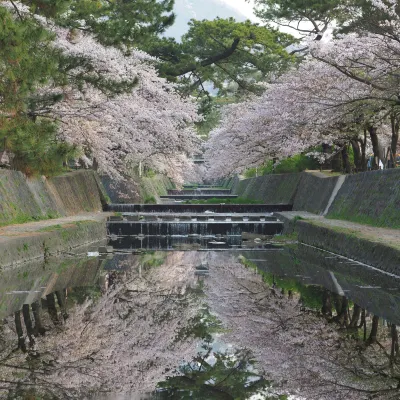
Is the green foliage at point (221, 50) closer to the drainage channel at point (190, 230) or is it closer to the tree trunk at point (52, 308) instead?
the drainage channel at point (190, 230)

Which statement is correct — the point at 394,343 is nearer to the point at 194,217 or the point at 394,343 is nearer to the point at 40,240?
the point at 40,240

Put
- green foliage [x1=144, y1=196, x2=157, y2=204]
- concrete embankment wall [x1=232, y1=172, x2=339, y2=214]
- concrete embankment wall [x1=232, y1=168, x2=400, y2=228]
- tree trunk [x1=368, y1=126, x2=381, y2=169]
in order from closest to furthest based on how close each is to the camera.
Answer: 1. concrete embankment wall [x1=232, y1=168, x2=400, y2=228]
2. tree trunk [x1=368, y1=126, x2=381, y2=169]
3. concrete embankment wall [x1=232, y1=172, x2=339, y2=214]
4. green foliage [x1=144, y1=196, x2=157, y2=204]

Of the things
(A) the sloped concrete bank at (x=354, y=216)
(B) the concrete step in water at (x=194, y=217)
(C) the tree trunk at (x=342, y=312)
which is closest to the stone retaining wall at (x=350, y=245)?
(A) the sloped concrete bank at (x=354, y=216)

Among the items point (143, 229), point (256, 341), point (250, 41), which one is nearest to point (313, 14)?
point (250, 41)

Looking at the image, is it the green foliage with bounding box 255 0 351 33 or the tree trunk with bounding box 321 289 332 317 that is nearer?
the tree trunk with bounding box 321 289 332 317

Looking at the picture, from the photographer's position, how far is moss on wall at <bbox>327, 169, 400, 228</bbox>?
1880cm

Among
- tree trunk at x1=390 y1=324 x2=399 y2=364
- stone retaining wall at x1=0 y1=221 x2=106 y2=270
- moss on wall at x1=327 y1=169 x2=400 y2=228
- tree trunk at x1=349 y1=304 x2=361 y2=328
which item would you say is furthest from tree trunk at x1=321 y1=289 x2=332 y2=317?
moss on wall at x1=327 y1=169 x2=400 y2=228

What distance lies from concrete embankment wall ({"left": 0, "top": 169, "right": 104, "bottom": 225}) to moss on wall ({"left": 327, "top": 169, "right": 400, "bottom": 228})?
10.4 meters

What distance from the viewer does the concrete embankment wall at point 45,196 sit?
812 inches

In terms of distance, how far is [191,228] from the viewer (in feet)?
89.5

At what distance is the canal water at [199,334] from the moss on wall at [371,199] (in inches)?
179

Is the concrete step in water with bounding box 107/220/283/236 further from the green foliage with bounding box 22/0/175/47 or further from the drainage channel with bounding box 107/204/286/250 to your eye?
the green foliage with bounding box 22/0/175/47

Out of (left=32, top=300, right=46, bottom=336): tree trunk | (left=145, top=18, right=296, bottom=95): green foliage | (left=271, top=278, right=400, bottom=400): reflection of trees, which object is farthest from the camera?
(left=145, top=18, right=296, bottom=95): green foliage

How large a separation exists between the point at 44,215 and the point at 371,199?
1110cm
